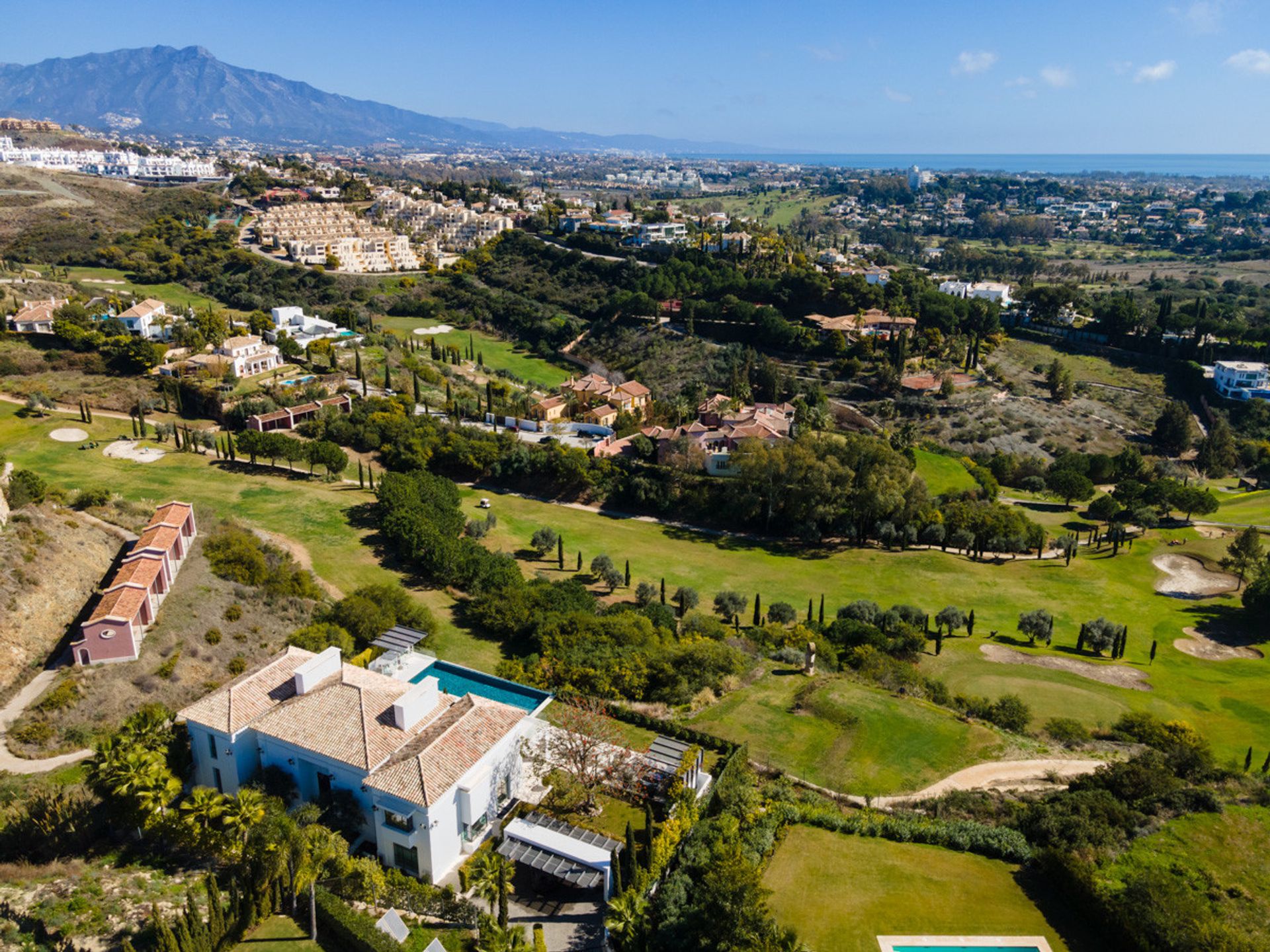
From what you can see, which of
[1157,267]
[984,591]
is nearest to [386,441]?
[984,591]

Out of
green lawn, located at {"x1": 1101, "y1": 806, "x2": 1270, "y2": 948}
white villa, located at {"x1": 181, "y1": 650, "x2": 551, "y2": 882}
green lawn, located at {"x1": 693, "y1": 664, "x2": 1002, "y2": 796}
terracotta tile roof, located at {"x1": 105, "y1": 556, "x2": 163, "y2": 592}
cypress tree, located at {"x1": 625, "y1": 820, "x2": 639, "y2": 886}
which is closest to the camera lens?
green lawn, located at {"x1": 1101, "y1": 806, "x2": 1270, "y2": 948}

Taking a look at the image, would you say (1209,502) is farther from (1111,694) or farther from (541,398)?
(541,398)

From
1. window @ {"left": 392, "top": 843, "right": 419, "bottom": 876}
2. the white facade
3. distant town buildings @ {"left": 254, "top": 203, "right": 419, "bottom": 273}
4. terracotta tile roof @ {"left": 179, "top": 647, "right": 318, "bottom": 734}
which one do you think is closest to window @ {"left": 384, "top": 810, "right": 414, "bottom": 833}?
window @ {"left": 392, "top": 843, "right": 419, "bottom": 876}

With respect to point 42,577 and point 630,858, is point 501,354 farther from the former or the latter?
point 630,858

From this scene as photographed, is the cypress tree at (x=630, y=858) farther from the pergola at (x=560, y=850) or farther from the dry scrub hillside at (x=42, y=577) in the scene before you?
the dry scrub hillside at (x=42, y=577)

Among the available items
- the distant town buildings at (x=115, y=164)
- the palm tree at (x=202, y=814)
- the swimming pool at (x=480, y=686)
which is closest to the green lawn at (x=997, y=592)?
the swimming pool at (x=480, y=686)

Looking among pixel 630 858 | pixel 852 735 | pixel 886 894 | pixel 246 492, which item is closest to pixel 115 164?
pixel 246 492

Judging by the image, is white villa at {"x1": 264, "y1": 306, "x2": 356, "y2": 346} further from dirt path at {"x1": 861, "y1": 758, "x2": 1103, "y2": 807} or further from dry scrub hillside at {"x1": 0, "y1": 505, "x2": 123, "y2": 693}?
dirt path at {"x1": 861, "y1": 758, "x2": 1103, "y2": 807}
